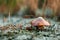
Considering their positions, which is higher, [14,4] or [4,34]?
[14,4]

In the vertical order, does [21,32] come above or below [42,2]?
below

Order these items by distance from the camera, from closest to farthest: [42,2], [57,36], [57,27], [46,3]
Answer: [57,36]
[57,27]
[46,3]
[42,2]

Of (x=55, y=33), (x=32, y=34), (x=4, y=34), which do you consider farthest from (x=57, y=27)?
(x=4, y=34)

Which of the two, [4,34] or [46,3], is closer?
[4,34]

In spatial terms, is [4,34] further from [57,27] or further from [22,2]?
[22,2]

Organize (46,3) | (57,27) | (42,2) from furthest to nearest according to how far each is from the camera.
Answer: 1. (42,2)
2. (46,3)
3. (57,27)

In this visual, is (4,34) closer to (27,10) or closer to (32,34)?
(32,34)

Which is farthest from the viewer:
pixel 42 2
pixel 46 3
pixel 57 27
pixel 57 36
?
pixel 42 2

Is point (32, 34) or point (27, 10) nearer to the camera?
point (32, 34)

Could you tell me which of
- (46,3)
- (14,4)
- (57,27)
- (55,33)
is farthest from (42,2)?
(55,33)
